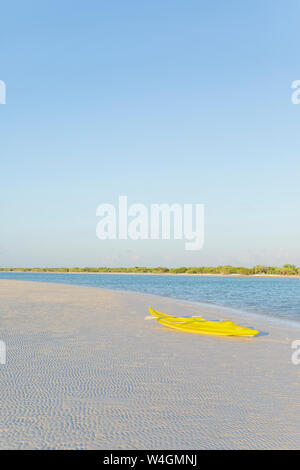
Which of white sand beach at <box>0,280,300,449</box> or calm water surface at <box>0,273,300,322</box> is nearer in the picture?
white sand beach at <box>0,280,300,449</box>

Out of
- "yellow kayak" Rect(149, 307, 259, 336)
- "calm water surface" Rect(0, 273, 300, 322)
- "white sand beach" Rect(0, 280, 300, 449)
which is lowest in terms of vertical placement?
"calm water surface" Rect(0, 273, 300, 322)

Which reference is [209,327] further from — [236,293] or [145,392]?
[236,293]

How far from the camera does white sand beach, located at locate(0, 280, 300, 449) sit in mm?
3994

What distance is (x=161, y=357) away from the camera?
7.87m

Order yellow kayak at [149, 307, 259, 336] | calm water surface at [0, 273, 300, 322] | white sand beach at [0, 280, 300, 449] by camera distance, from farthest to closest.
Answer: calm water surface at [0, 273, 300, 322] < yellow kayak at [149, 307, 259, 336] < white sand beach at [0, 280, 300, 449]

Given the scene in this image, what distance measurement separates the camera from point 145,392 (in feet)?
18.1

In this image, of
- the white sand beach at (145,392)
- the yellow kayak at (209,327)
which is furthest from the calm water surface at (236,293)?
the white sand beach at (145,392)

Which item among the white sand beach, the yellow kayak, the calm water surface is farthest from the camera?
the calm water surface

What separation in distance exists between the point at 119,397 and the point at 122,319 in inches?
337

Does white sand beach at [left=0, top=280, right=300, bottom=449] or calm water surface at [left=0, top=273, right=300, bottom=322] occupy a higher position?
white sand beach at [left=0, top=280, right=300, bottom=449]

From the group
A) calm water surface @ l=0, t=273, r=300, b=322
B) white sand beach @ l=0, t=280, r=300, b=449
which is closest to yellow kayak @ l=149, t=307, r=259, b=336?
white sand beach @ l=0, t=280, r=300, b=449

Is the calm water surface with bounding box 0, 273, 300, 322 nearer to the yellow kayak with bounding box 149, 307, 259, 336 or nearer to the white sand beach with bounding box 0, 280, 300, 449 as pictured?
the yellow kayak with bounding box 149, 307, 259, 336
